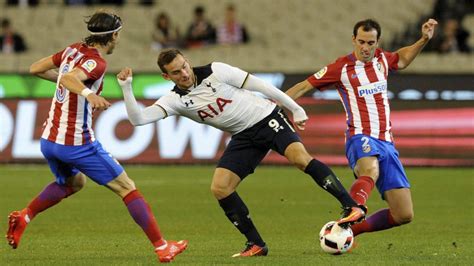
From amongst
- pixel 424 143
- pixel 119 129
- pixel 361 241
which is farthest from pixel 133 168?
pixel 361 241

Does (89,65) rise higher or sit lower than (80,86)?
higher

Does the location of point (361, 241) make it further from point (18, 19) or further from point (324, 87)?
point (18, 19)

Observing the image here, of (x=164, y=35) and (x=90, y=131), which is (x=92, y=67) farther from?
(x=164, y=35)

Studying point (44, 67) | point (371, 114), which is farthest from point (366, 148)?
point (44, 67)

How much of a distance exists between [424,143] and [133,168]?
16.2ft

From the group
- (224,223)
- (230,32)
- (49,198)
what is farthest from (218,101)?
(230,32)

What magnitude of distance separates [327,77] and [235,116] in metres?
0.99

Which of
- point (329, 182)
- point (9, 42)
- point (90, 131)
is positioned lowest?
point (9, 42)

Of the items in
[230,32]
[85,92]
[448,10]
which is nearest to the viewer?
[85,92]

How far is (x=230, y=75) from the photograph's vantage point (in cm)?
1002

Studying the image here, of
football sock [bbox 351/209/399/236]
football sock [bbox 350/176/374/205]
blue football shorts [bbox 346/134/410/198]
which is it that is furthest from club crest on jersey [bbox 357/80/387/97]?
football sock [bbox 351/209/399/236]

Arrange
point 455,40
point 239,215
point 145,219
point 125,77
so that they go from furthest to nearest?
point 455,40 < point 239,215 < point 145,219 < point 125,77

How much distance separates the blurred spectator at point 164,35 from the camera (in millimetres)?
24247

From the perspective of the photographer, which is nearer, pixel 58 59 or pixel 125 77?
pixel 125 77
